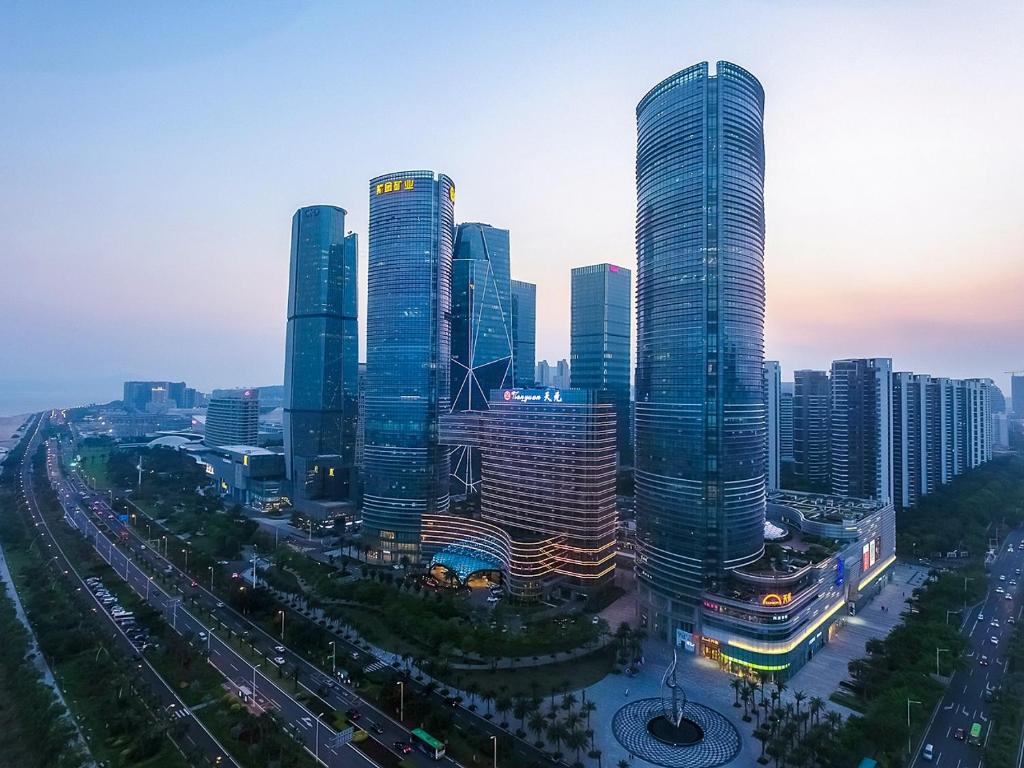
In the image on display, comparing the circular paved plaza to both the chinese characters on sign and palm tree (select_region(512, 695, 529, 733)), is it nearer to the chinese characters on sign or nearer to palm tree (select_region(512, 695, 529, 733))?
palm tree (select_region(512, 695, 529, 733))

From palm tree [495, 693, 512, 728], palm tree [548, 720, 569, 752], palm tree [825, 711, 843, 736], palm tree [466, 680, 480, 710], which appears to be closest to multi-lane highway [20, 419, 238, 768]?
palm tree [466, 680, 480, 710]

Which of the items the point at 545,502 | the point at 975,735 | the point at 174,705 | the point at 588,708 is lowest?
the point at 975,735

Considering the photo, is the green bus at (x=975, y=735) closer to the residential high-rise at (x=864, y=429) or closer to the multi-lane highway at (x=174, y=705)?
the multi-lane highway at (x=174, y=705)

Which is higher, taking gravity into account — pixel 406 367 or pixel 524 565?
pixel 406 367

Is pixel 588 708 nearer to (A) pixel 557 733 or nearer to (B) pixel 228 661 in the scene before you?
(A) pixel 557 733

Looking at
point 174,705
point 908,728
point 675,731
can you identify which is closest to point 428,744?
point 675,731
